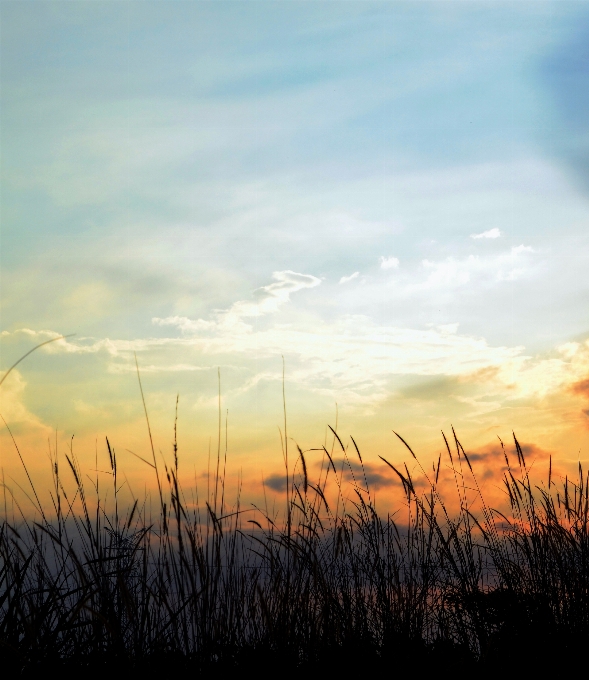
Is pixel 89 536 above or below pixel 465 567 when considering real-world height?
above

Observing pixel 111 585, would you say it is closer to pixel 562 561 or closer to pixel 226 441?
pixel 226 441

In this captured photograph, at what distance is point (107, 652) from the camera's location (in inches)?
98.6

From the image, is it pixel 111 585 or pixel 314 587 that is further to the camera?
pixel 314 587

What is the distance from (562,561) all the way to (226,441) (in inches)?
74.3

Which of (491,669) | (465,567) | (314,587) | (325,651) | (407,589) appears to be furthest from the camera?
(465,567)

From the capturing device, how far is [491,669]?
269 centimetres

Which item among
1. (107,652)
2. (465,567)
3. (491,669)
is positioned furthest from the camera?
(465,567)

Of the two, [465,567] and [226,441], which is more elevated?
[226,441]

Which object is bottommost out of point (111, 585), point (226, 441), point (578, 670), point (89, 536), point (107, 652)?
point (578, 670)

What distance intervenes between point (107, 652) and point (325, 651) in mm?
915

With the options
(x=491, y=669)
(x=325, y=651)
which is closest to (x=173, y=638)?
(x=325, y=651)

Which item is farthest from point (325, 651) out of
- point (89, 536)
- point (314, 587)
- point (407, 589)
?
point (89, 536)

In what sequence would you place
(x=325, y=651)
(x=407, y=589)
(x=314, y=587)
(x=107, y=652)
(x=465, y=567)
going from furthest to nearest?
(x=465, y=567) < (x=407, y=589) < (x=314, y=587) < (x=325, y=651) < (x=107, y=652)

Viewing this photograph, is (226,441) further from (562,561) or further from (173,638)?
(562,561)
